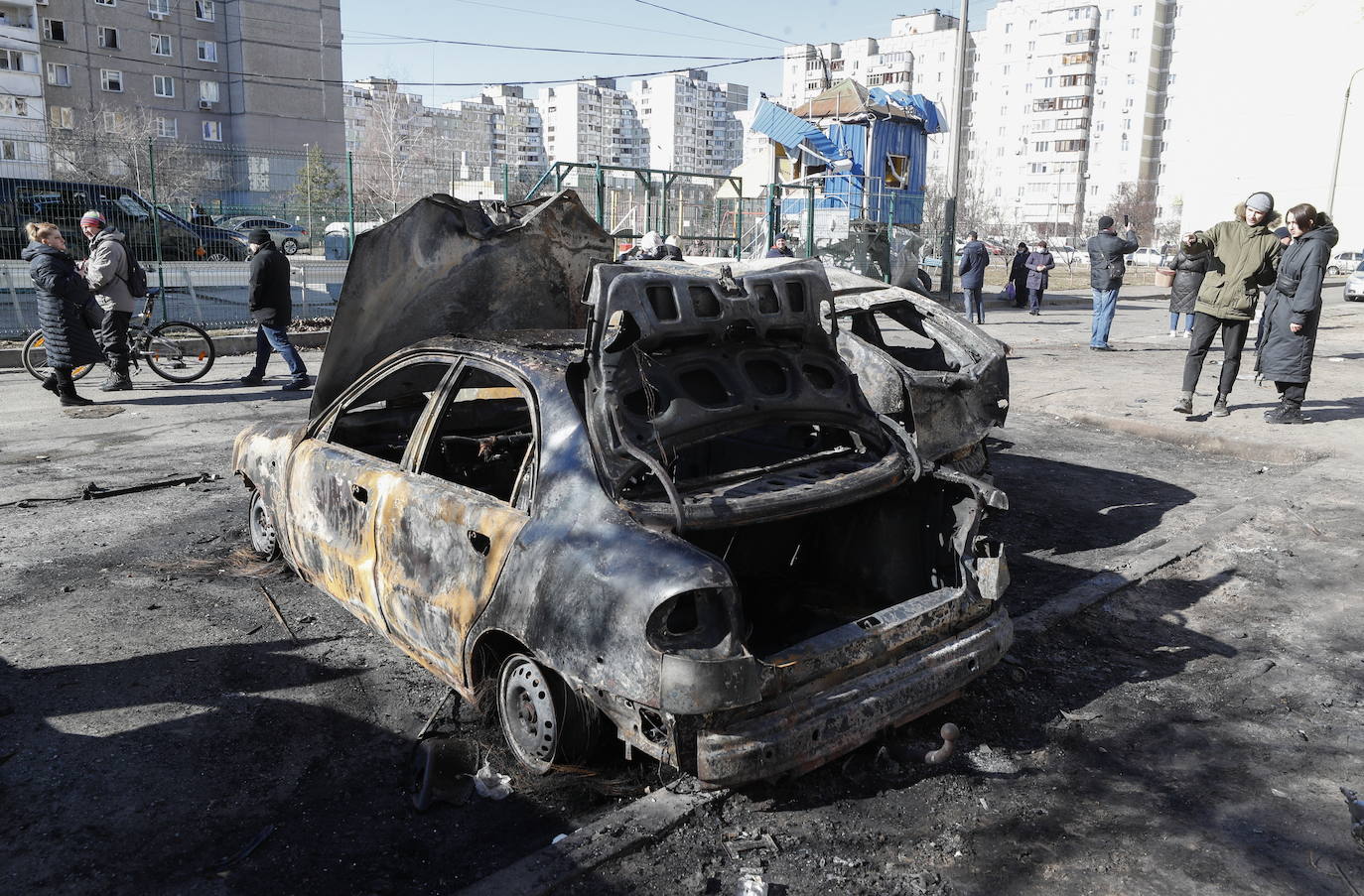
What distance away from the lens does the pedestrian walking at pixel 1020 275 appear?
2359 centimetres

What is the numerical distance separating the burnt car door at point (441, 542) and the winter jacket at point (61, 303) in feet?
25.2

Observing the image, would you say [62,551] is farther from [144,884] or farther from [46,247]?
[46,247]

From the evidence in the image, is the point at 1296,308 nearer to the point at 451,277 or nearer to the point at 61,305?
the point at 451,277

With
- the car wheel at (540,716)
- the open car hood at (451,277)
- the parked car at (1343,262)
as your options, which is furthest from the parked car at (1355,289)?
the car wheel at (540,716)

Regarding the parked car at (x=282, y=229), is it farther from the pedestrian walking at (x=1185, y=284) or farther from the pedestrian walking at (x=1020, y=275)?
the pedestrian walking at (x=1020, y=275)

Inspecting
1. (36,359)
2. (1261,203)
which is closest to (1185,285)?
(1261,203)

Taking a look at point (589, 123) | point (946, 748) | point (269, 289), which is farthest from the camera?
point (589, 123)

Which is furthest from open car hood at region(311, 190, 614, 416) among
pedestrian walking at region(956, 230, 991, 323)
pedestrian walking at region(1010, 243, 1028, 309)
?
pedestrian walking at region(1010, 243, 1028, 309)

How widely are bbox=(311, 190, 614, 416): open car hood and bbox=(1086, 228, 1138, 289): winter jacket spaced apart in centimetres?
1079

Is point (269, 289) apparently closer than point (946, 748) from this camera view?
No

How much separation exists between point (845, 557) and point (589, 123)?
184 meters

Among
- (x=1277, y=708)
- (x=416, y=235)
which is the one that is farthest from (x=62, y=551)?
(x=1277, y=708)

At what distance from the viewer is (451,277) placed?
20.0 ft

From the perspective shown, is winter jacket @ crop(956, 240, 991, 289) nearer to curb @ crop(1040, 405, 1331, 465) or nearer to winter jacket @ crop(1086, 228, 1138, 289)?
winter jacket @ crop(1086, 228, 1138, 289)
